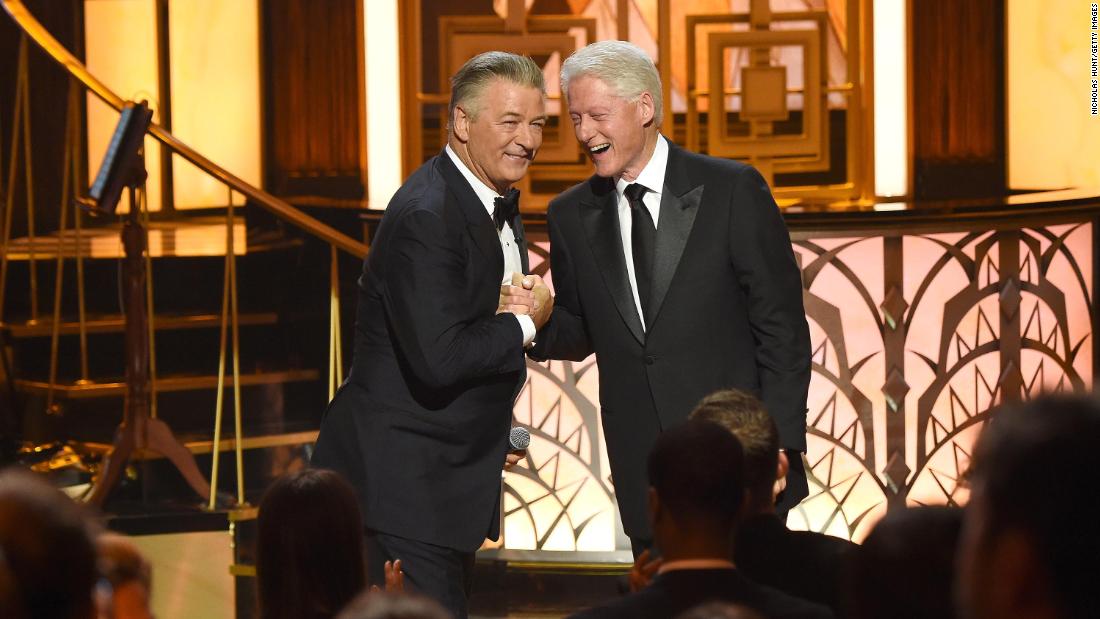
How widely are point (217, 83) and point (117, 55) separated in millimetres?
493

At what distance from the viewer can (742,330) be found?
107 inches

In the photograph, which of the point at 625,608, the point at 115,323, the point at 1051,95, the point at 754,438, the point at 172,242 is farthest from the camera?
the point at 172,242

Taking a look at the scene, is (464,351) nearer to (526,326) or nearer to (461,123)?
(526,326)

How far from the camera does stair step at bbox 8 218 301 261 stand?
5.96m

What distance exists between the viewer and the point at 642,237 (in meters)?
2.72

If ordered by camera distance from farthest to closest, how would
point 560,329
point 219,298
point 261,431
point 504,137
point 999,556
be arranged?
point 219,298, point 261,431, point 560,329, point 504,137, point 999,556

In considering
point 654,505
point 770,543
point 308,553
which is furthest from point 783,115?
point 308,553

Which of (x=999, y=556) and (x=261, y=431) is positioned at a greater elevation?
(x=999, y=556)

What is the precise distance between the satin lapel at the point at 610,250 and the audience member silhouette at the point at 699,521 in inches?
28.4

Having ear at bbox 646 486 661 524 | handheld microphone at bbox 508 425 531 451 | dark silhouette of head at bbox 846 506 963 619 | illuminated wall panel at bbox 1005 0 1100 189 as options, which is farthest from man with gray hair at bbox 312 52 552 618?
illuminated wall panel at bbox 1005 0 1100 189

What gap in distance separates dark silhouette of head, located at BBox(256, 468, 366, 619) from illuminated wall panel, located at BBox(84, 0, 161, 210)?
17.2 ft

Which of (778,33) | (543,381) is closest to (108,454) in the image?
(543,381)

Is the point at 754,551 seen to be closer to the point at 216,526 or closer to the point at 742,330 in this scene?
the point at 742,330

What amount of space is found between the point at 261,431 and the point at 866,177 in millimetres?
2406
